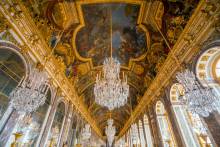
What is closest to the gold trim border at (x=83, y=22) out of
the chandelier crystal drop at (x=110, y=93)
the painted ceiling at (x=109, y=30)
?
the painted ceiling at (x=109, y=30)

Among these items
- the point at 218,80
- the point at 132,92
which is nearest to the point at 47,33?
the point at 218,80

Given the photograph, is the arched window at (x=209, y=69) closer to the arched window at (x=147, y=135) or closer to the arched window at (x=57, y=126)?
the arched window at (x=147, y=135)

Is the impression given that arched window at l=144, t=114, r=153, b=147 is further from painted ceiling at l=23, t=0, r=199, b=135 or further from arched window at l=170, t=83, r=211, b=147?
arched window at l=170, t=83, r=211, b=147

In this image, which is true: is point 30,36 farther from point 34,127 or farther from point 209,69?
point 209,69

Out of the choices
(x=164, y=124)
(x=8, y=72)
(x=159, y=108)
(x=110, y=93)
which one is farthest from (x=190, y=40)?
(x=8, y=72)

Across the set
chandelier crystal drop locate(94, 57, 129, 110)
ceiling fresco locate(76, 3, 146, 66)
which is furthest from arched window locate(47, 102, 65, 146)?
chandelier crystal drop locate(94, 57, 129, 110)

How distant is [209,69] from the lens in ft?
19.6

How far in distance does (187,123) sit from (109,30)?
26.7ft

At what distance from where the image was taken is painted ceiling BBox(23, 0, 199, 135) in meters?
7.11

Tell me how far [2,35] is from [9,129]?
3.68 metres

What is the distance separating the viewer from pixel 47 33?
7582 mm

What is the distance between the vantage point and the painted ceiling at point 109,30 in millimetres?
7113

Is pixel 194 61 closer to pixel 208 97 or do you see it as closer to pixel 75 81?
pixel 208 97

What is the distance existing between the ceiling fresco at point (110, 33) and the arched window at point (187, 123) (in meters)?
4.44
